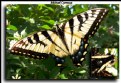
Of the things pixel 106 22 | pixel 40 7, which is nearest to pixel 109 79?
pixel 106 22

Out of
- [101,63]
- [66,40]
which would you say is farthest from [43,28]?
[101,63]

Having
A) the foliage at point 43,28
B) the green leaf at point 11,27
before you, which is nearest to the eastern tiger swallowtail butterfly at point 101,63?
the foliage at point 43,28

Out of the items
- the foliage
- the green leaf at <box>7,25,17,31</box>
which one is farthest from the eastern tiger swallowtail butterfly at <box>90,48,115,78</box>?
the green leaf at <box>7,25,17,31</box>

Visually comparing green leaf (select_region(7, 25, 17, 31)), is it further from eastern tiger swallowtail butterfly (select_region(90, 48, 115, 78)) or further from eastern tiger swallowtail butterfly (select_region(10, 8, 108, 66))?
eastern tiger swallowtail butterfly (select_region(90, 48, 115, 78))

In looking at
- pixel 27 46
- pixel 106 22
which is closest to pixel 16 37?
pixel 27 46

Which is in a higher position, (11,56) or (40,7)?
(40,7)

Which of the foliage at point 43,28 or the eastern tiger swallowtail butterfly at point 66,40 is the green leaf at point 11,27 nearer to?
the foliage at point 43,28

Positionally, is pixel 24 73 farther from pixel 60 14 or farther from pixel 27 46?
pixel 60 14

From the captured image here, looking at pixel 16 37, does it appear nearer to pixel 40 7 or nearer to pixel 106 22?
pixel 40 7
